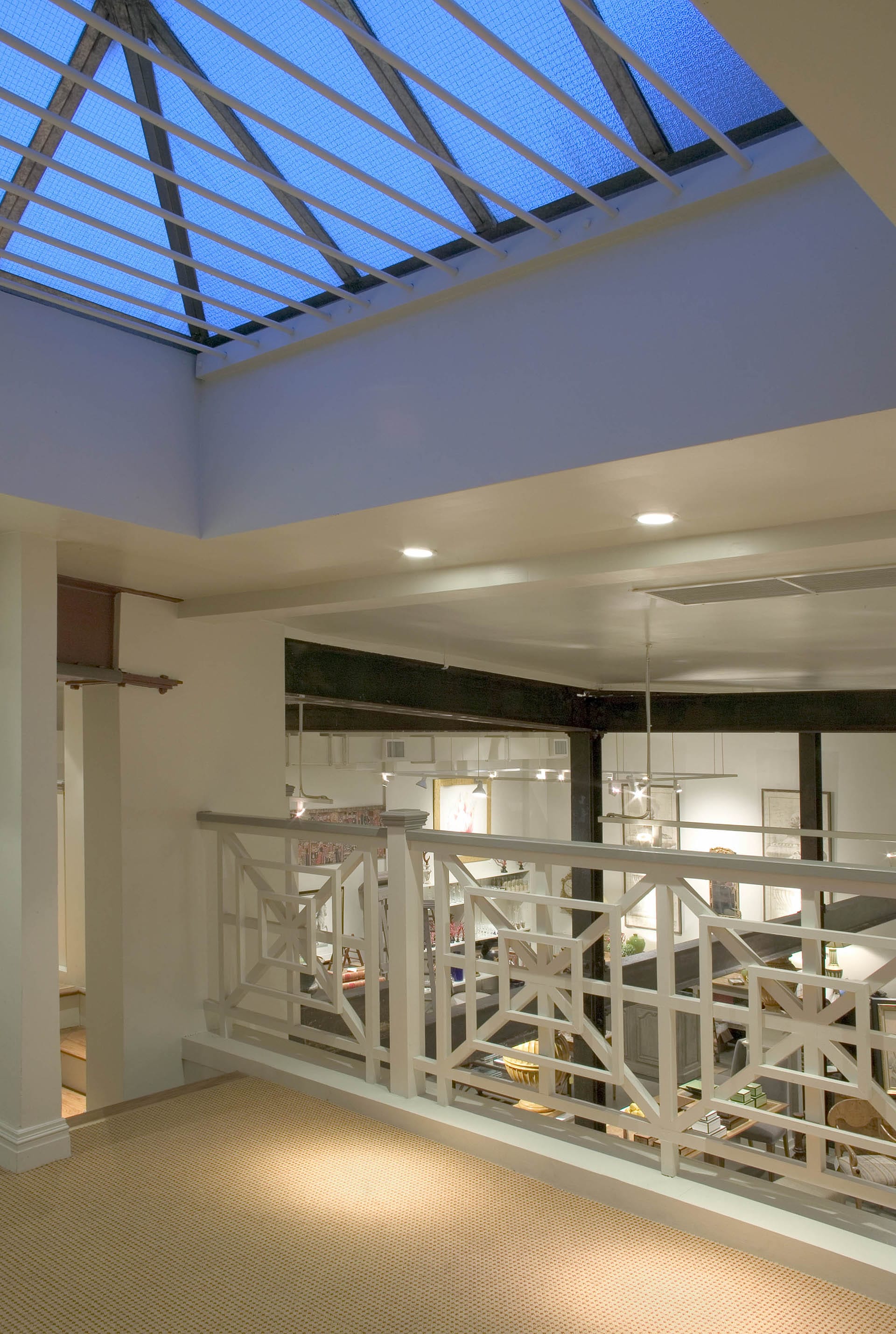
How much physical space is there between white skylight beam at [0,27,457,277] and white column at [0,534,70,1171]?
4.98 ft

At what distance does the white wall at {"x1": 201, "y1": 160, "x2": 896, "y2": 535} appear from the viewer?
1842mm

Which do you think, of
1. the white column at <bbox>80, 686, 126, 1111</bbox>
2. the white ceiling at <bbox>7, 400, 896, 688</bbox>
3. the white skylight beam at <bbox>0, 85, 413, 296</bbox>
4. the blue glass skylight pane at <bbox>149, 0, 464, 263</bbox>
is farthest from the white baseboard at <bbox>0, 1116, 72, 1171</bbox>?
the blue glass skylight pane at <bbox>149, 0, 464, 263</bbox>

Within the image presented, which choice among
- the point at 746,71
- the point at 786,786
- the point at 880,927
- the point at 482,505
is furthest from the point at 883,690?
the point at 746,71

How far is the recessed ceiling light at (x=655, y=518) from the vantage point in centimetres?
268

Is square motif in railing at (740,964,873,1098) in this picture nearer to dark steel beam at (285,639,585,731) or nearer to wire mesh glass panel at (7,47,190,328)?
wire mesh glass panel at (7,47,190,328)

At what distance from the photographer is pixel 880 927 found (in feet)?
37.4

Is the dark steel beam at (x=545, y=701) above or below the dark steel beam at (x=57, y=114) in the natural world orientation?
below

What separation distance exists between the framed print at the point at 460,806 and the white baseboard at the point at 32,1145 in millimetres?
9112

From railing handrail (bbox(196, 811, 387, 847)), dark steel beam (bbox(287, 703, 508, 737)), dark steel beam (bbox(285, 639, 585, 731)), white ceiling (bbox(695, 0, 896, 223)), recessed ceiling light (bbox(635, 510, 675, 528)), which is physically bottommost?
railing handrail (bbox(196, 811, 387, 847))

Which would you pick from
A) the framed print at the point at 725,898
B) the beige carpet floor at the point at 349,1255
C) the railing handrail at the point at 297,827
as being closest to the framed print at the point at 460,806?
the framed print at the point at 725,898

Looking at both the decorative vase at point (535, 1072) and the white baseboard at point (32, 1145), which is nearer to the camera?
the white baseboard at point (32, 1145)

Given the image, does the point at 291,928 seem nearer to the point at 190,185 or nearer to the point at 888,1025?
the point at 190,185

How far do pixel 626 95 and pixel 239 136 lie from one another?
96 centimetres

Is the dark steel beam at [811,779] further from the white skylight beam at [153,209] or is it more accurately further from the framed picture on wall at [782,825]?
the white skylight beam at [153,209]
